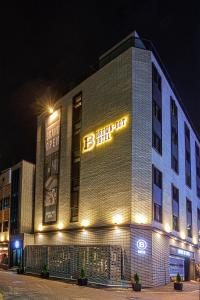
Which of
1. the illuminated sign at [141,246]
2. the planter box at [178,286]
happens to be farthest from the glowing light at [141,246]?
the planter box at [178,286]

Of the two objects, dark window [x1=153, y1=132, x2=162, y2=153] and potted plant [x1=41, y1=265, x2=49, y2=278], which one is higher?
dark window [x1=153, y1=132, x2=162, y2=153]

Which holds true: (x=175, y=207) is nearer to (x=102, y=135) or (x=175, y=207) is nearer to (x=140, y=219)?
(x=140, y=219)

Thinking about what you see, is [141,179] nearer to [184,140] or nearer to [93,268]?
[93,268]

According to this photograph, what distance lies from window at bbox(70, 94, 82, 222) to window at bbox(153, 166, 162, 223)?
8993mm

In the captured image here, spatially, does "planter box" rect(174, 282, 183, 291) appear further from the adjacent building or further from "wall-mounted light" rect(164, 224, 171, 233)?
the adjacent building

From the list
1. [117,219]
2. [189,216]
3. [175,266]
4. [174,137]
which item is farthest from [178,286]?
[189,216]

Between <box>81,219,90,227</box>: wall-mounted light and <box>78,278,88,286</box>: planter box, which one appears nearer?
<box>78,278,88,286</box>: planter box

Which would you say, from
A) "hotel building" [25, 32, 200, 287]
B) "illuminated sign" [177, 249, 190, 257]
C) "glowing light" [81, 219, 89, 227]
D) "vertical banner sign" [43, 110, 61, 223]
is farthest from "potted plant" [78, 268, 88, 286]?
"illuminated sign" [177, 249, 190, 257]

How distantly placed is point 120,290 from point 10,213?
29.5m

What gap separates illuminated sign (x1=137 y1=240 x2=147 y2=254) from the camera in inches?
1346

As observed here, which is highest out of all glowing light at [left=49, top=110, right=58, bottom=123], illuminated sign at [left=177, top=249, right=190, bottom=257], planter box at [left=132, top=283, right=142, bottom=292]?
glowing light at [left=49, top=110, right=58, bottom=123]

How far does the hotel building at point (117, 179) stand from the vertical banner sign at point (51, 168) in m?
0.12

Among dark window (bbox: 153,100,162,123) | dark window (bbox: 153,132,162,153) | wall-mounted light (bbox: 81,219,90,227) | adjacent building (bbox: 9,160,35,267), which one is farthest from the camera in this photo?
adjacent building (bbox: 9,160,35,267)

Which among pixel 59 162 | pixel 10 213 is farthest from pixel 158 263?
pixel 10 213
